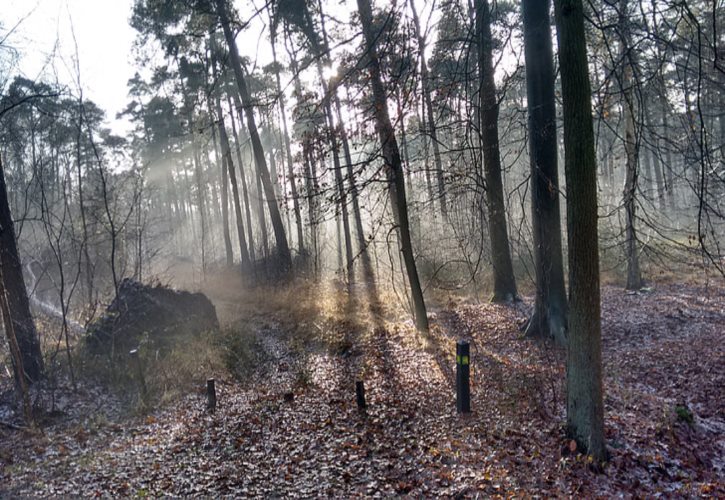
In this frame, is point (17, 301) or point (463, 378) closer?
point (463, 378)

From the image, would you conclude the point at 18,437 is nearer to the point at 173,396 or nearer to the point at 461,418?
the point at 173,396

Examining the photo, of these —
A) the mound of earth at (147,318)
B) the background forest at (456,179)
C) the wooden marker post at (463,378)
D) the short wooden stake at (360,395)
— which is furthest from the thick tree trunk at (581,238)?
the mound of earth at (147,318)

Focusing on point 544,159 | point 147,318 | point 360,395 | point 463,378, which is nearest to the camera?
point 463,378

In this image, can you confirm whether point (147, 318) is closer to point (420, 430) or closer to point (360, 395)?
point (360, 395)

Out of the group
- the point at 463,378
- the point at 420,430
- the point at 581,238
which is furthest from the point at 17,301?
the point at 581,238

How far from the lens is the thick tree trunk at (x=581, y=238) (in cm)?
407

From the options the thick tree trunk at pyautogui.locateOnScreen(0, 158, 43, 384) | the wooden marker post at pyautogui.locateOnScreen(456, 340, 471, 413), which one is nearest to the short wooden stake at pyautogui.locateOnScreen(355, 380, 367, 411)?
the wooden marker post at pyautogui.locateOnScreen(456, 340, 471, 413)

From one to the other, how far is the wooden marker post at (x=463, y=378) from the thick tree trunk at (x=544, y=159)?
2.25 meters

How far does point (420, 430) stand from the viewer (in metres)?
5.83

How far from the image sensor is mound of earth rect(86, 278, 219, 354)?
430 inches

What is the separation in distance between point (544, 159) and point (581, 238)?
13.8 feet

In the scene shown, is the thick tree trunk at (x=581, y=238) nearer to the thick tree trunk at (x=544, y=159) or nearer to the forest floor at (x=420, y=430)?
the forest floor at (x=420, y=430)

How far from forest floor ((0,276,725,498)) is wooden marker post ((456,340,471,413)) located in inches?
7.5

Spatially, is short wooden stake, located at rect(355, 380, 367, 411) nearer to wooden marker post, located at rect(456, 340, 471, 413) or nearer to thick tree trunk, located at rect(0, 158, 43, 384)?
wooden marker post, located at rect(456, 340, 471, 413)
